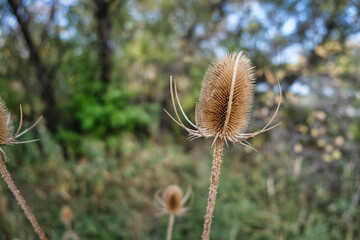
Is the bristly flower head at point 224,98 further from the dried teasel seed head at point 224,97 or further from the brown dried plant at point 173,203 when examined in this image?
the brown dried plant at point 173,203

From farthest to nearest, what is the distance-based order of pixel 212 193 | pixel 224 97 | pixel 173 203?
pixel 173 203 < pixel 224 97 < pixel 212 193

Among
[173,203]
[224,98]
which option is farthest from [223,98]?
[173,203]

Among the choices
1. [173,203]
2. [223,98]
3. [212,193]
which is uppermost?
[223,98]

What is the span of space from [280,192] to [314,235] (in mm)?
1059

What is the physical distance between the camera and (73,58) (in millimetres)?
4859

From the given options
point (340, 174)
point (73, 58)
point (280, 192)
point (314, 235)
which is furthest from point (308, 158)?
point (73, 58)

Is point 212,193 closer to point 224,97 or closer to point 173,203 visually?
point 224,97

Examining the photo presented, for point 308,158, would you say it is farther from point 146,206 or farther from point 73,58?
point 73,58

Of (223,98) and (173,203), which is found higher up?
(223,98)

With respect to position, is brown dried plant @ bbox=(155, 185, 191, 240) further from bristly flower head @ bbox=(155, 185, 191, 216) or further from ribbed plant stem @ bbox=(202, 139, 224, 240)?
ribbed plant stem @ bbox=(202, 139, 224, 240)

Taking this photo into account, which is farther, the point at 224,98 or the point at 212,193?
the point at 224,98

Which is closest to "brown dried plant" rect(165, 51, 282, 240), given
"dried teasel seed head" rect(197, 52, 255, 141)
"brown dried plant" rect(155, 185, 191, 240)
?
"dried teasel seed head" rect(197, 52, 255, 141)

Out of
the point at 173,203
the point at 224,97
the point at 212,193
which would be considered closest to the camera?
the point at 212,193

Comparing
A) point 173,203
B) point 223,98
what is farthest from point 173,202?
point 223,98
